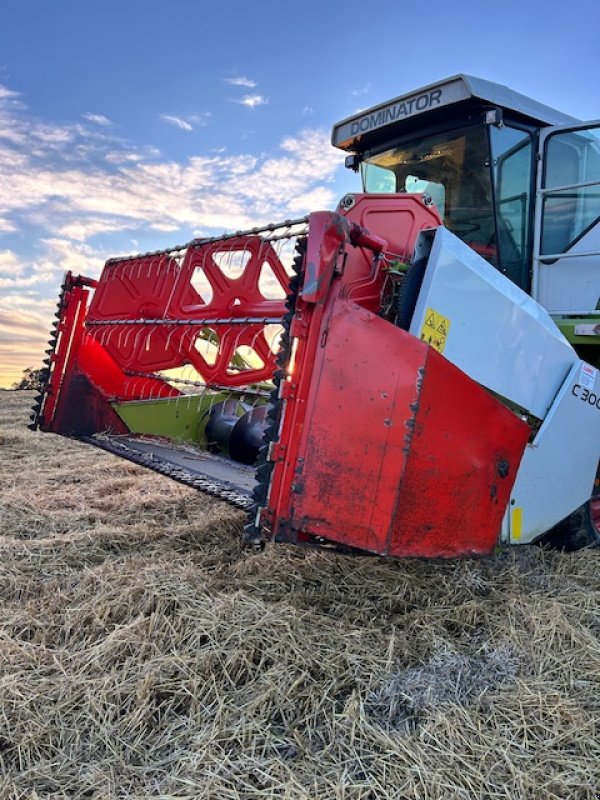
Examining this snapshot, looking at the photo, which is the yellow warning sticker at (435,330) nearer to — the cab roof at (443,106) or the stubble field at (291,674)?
the stubble field at (291,674)

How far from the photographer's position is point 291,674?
194cm

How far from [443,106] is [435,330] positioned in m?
1.79

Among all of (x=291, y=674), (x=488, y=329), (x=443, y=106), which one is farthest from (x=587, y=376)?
(x=291, y=674)

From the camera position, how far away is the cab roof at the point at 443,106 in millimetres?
3369

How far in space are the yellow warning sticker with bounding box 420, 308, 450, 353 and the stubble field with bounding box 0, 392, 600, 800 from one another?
40.4 inches

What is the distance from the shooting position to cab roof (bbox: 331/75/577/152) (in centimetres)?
337

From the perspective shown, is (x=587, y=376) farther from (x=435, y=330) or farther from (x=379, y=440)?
(x=379, y=440)

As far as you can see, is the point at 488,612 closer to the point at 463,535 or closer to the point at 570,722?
the point at 463,535

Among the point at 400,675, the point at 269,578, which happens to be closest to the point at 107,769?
the point at 400,675

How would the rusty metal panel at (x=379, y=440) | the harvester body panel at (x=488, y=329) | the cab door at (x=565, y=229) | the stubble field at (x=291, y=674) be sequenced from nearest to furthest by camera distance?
1. the stubble field at (x=291, y=674)
2. the rusty metal panel at (x=379, y=440)
3. the harvester body panel at (x=488, y=329)
4. the cab door at (x=565, y=229)

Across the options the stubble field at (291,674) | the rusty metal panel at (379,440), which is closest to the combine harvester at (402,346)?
the rusty metal panel at (379,440)

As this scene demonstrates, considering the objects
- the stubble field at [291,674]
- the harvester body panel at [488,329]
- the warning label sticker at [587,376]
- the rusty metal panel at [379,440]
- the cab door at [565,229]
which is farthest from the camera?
the cab door at [565,229]

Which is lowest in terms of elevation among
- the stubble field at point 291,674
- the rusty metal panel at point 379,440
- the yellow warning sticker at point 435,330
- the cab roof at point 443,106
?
the stubble field at point 291,674

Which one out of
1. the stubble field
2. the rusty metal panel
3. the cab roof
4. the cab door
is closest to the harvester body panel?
→ the rusty metal panel
